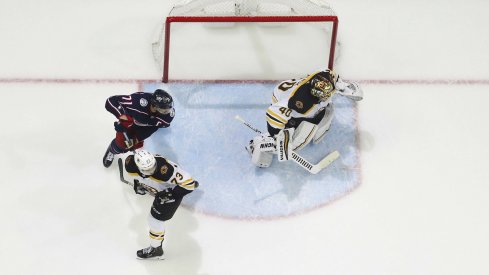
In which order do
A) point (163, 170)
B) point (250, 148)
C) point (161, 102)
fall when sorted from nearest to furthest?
1. point (163, 170)
2. point (161, 102)
3. point (250, 148)

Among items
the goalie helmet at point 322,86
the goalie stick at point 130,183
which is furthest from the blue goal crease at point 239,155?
the goalie helmet at point 322,86

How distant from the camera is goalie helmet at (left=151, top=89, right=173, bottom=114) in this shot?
225 inches

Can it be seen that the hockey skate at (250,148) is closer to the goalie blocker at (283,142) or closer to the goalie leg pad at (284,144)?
the goalie blocker at (283,142)

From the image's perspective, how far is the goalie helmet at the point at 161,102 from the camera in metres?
5.70

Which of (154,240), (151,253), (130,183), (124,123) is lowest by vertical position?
(151,253)

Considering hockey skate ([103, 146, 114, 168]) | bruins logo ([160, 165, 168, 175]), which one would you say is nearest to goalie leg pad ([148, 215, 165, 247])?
bruins logo ([160, 165, 168, 175])

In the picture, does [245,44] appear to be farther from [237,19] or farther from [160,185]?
[160,185]

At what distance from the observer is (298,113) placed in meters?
6.06

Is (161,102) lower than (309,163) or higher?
higher

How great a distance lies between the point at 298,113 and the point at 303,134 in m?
0.22

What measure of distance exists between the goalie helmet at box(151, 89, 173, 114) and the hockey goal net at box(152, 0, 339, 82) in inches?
37.0

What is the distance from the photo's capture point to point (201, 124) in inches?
257

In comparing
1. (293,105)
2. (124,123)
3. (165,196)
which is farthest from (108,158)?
(293,105)

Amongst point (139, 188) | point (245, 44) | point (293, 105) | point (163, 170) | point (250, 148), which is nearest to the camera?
point (163, 170)
